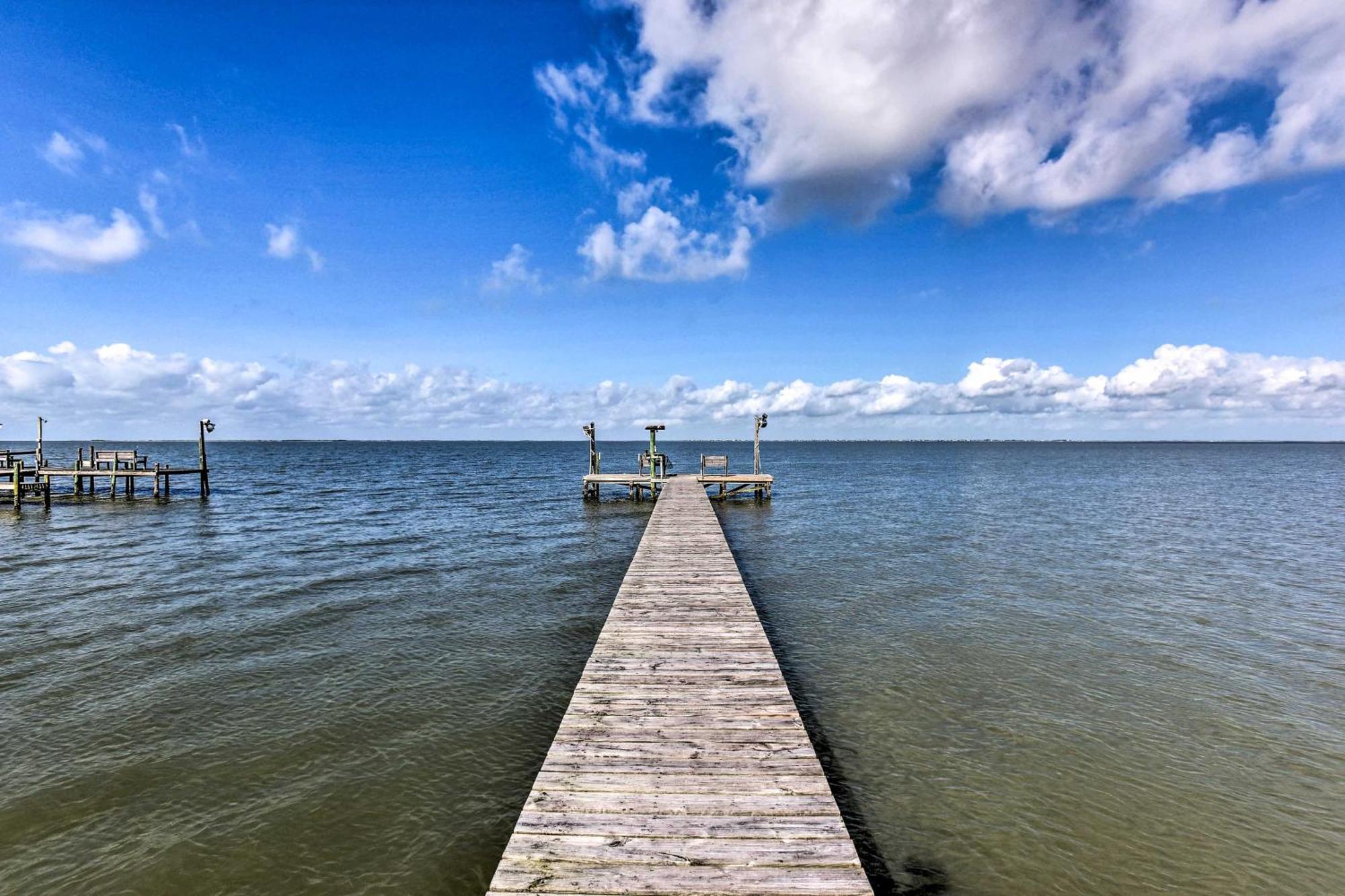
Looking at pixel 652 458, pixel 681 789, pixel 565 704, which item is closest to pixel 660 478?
pixel 652 458

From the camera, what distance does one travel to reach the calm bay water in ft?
17.8

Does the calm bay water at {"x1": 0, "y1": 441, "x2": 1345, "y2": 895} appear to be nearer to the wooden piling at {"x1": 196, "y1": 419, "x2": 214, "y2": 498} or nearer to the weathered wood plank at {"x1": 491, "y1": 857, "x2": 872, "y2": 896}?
the weathered wood plank at {"x1": 491, "y1": 857, "x2": 872, "y2": 896}

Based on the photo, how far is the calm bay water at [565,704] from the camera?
17.8ft

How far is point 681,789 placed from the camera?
4605 mm

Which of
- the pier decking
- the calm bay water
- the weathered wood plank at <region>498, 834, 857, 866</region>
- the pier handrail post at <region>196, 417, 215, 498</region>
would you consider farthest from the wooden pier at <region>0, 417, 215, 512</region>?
the weathered wood plank at <region>498, 834, 857, 866</region>

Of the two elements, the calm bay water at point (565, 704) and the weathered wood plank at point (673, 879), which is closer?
the weathered wood plank at point (673, 879)

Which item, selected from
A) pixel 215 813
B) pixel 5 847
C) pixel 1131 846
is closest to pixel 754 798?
pixel 1131 846

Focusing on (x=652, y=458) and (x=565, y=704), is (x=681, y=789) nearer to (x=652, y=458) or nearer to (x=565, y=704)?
(x=565, y=704)

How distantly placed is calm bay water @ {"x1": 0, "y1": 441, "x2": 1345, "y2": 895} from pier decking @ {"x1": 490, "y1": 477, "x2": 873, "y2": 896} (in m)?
1.28

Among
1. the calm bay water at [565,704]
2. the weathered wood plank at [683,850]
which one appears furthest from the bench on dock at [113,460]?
the weathered wood plank at [683,850]

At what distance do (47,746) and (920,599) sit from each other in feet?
47.0

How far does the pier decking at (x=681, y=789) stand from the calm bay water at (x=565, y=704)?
4.20ft

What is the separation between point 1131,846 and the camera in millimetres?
5531

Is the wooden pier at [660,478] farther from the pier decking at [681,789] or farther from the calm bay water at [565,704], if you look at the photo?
the pier decking at [681,789]
